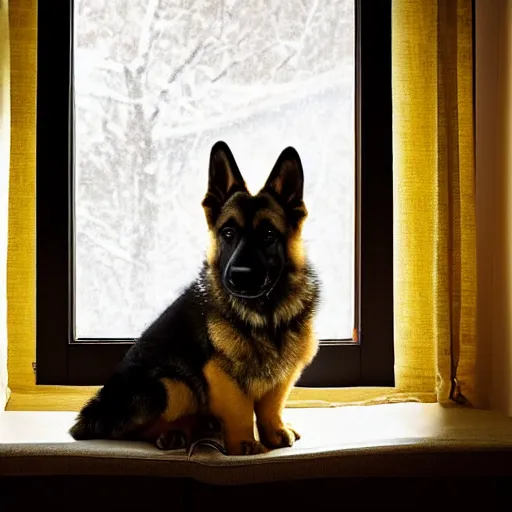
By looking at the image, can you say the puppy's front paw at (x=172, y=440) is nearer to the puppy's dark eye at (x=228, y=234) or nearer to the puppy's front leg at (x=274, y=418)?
the puppy's front leg at (x=274, y=418)

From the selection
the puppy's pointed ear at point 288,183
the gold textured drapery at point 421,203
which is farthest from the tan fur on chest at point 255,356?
the gold textured drapery at point 421,203

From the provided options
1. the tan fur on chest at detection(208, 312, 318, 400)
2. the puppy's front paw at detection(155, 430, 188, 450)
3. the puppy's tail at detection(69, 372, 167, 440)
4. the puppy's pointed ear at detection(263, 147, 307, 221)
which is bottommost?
the puppy's front paw at detection(155, 430, 188, 450)

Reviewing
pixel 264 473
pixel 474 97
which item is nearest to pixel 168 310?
pixel 264 473

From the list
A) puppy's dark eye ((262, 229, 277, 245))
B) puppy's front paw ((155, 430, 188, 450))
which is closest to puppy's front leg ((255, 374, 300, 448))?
puppy's front paw ((155, 430, 188, 450))

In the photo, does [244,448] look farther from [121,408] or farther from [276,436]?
[121,408]

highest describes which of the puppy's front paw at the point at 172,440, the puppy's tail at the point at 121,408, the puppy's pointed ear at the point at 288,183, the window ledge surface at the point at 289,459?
the puppy's pointed ear at the point at 288,183

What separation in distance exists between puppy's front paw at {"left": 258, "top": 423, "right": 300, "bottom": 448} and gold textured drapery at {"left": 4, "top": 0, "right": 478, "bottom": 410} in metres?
0.36

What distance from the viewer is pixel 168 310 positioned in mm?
1579

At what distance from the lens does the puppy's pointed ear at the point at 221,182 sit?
148 centimetres

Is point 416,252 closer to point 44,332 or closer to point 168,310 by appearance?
point 168,310

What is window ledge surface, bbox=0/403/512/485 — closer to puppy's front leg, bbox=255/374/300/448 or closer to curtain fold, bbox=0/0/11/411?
puppy's front leg, bbox=255/374/300/448

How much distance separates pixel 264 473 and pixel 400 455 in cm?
28

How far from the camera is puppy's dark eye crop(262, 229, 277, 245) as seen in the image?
1451 millimetres

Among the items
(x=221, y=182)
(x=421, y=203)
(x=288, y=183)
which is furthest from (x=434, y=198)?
(x=221, y=182)
